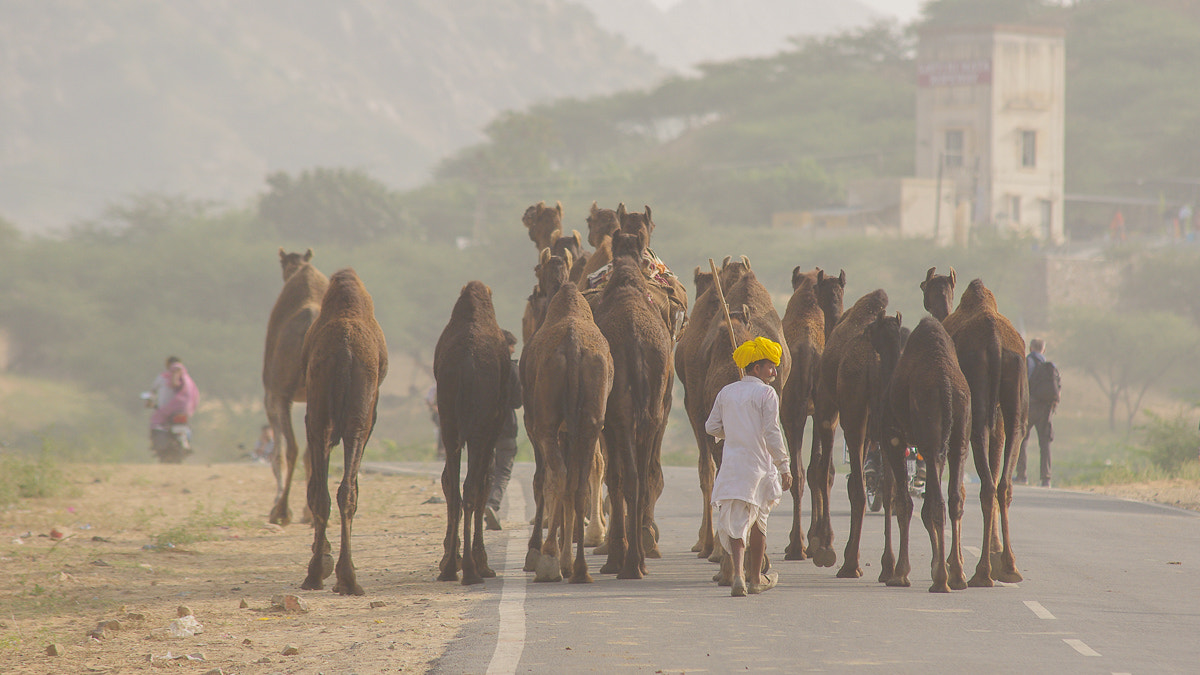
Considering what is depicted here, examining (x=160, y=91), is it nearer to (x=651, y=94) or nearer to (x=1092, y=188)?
(x=651, y=94)

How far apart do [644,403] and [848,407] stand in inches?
64.6

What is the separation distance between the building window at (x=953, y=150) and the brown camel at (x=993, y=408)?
65.0 m

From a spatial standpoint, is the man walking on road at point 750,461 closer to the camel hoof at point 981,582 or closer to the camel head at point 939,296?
the camel hoof at point 981,582

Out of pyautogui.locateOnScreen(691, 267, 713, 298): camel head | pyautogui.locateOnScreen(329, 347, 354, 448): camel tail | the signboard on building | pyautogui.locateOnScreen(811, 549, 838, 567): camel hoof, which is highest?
the signboard on building

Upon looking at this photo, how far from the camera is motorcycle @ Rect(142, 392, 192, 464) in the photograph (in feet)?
87.4

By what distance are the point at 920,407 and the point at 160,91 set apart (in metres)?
200

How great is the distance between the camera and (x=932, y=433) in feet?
36.5

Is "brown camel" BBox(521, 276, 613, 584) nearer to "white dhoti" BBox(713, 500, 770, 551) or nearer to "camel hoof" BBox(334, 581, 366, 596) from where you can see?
"white dhoti" BBox(713, 500, 770, 551)

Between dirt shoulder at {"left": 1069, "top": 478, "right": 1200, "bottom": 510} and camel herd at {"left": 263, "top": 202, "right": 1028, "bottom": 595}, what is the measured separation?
7829mm

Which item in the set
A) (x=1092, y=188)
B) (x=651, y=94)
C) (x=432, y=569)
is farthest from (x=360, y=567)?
(x=651, y=94)

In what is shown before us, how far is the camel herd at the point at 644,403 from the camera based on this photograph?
11336 millimetres

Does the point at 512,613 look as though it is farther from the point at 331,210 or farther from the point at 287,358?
the point at 331,210

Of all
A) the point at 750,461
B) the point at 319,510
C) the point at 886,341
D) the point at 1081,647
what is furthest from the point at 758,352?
the point at 319,510

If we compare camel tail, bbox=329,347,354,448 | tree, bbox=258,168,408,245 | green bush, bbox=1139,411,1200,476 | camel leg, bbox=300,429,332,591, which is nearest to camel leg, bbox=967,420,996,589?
camel tail, bbox=329,347,354,448
